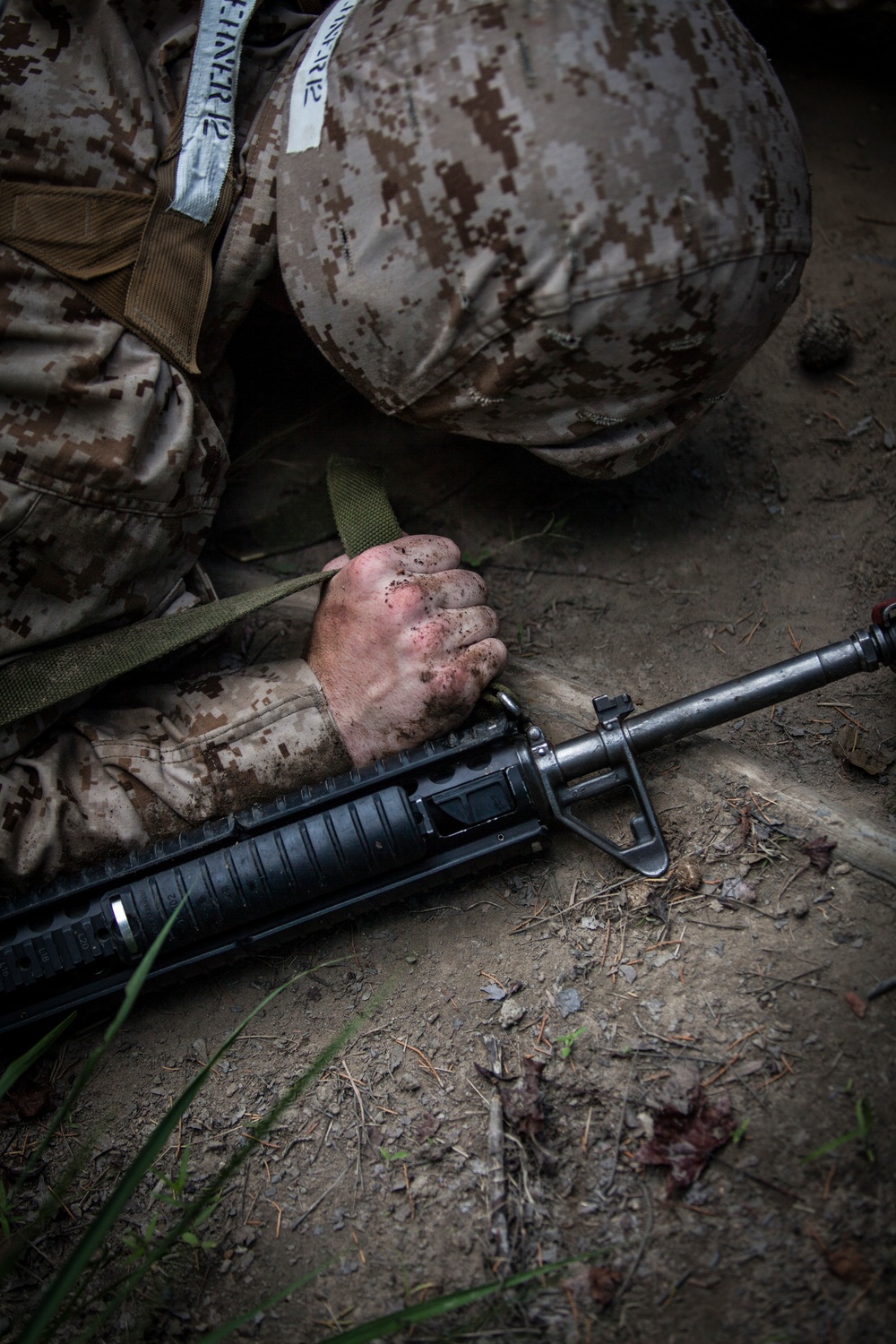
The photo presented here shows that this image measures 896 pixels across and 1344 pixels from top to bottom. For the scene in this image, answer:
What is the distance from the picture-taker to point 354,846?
181cm

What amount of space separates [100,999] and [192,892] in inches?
12.3

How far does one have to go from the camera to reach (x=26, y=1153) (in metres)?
1.83

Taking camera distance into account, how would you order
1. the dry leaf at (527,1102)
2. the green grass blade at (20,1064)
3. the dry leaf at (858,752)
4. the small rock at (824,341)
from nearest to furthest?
1. the green grass blade at (20,1064)
2. the dry leaf at (527,1102)
3. the dry leaf at (858,752)
4. the small rock at (824,341)

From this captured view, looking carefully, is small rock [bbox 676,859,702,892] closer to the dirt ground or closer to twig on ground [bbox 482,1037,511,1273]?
the dirt ground

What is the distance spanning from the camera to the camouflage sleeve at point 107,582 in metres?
1.76

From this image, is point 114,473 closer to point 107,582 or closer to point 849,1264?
point 107,582

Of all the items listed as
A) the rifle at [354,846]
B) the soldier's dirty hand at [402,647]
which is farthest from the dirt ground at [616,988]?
the soldier's dirty hand at [402,647]

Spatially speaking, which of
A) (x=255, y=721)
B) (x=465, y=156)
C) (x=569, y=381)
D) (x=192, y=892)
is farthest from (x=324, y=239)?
(x=192, y=892)

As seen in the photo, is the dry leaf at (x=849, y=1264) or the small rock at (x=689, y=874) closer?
the dry leaf at (x=849, y=1264)

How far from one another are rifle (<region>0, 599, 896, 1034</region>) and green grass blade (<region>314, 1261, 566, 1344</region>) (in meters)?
0.72

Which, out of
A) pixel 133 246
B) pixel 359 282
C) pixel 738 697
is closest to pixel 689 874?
pixel 738 697

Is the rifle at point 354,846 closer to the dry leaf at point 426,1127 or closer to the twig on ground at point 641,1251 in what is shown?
the dry leaf at point 426,1127

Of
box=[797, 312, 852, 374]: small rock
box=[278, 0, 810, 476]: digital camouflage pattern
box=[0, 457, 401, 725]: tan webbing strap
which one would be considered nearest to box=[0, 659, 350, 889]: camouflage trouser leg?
box=[0, 457, 401, 725]: tan webbing strap

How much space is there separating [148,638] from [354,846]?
667mm
